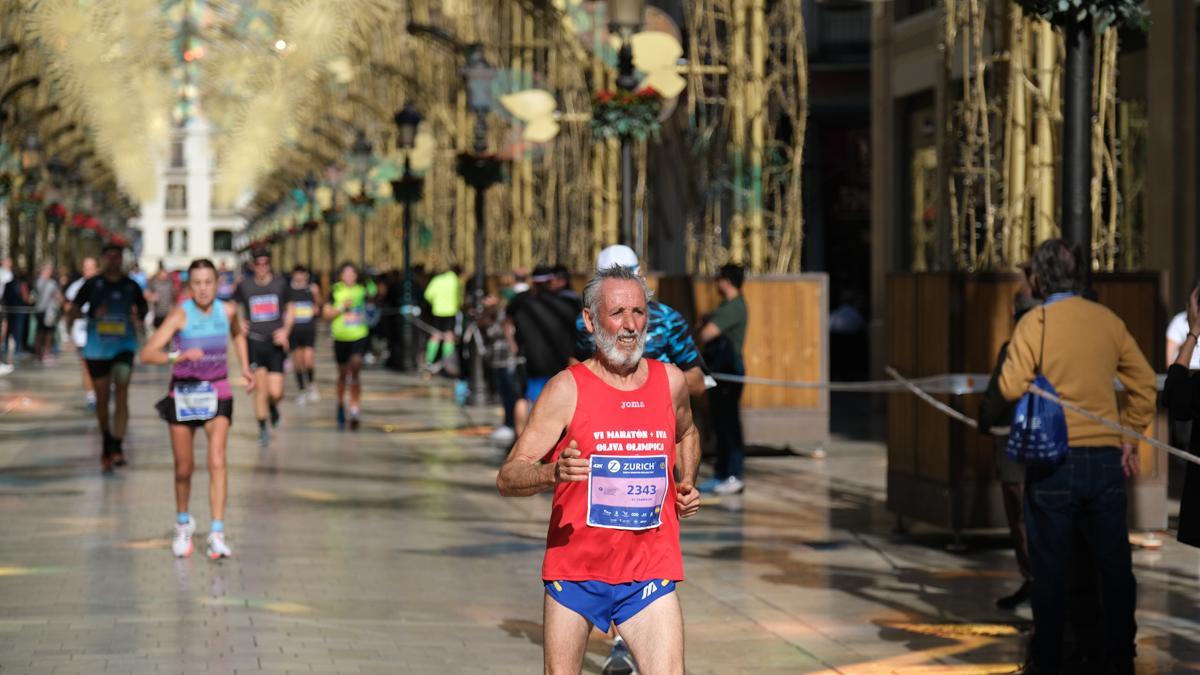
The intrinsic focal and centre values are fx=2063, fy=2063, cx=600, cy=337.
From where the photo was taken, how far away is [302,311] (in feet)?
78.4

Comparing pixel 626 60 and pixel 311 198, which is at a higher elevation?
pixel 311 198

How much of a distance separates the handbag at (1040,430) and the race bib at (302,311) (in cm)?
1599

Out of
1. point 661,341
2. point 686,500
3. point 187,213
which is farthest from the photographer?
point 187,213

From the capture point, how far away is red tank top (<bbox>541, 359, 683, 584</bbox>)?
600 cm

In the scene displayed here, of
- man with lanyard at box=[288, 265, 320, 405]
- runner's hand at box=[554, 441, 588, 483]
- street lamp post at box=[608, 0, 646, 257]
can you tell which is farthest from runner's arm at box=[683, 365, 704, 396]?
man with lanyard at box=[288, 265, 320, 405]

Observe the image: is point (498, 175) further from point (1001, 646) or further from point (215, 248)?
point (215, 248)

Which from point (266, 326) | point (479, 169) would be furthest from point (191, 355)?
point (479, 169)

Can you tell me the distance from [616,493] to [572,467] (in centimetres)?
29

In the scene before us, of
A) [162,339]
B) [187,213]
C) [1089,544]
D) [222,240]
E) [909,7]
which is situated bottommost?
[1089,544]

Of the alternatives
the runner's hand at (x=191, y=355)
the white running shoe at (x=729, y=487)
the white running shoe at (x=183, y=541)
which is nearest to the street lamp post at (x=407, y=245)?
the white running shoe at (x=729, y=487)

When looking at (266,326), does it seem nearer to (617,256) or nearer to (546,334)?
(546,334)

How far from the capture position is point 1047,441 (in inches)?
332

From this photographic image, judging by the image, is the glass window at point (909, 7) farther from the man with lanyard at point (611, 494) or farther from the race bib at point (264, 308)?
the man with lanyard at point (611, 494)

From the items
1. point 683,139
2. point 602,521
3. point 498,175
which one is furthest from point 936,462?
point 498,175
